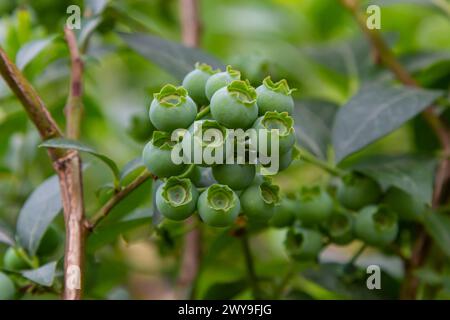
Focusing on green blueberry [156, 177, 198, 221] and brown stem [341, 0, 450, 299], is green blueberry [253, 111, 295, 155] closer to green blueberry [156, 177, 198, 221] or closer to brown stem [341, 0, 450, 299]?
green blueberry [156, 177, 198, 221]

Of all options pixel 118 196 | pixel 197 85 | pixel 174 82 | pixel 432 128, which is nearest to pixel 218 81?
pixel 197 85

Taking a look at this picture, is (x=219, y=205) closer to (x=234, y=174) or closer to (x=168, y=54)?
(x=234, y=174)

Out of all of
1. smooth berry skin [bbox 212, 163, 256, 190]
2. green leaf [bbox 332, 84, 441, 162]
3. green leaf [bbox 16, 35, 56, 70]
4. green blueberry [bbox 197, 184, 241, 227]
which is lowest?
green blueberry [bbox 197, 184, 241, 227]

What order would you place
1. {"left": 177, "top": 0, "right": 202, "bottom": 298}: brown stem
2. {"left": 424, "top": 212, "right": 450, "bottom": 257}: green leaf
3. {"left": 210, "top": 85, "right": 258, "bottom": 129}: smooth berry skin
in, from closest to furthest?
{"left": 210, "top": 85, "right": 258, "bottom": 129}: smooth berry skin, {"left": 424, "top": 212, "right": 450, "bottom": 257}: green leaf, {"left": 177, "top": 0, "right": 202, "bottom": 298}: brown stem

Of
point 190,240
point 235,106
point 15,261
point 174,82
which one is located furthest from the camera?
point 174,82

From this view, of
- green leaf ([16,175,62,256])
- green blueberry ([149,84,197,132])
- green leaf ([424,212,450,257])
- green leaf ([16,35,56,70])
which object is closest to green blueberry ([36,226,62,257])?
green leaf ([16,175,62,256])

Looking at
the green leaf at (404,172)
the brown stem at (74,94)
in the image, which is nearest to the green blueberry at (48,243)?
the brown stem at (74,94)
